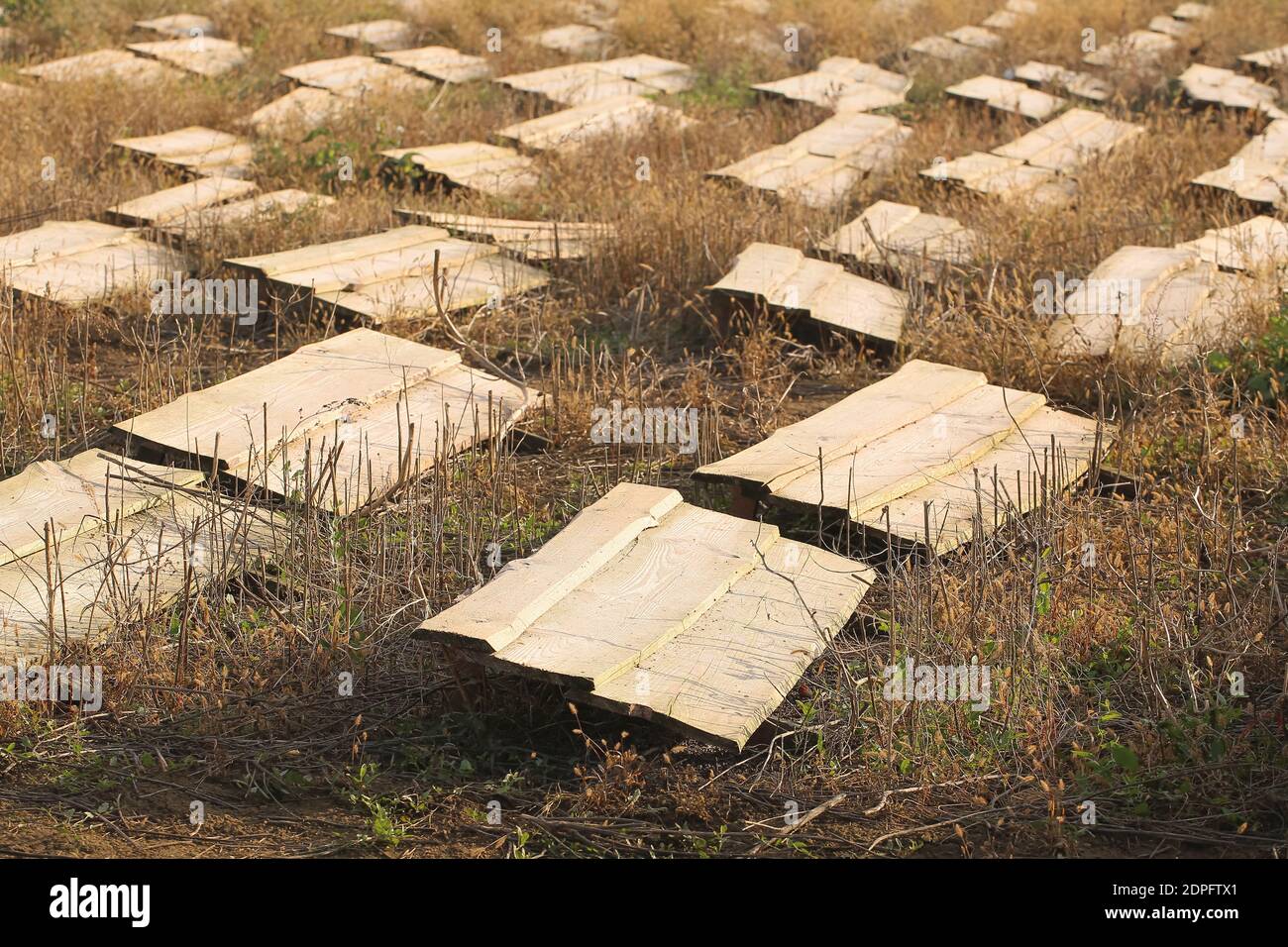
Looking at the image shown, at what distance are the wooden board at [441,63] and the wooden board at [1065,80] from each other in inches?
191

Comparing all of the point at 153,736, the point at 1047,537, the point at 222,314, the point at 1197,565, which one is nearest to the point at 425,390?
the point at 222,314

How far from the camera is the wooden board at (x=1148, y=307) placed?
6.13m

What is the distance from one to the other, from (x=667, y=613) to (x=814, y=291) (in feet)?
10.5

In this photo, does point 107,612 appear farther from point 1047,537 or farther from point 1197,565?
point 1197,565

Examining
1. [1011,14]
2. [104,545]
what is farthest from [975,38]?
[104,545]

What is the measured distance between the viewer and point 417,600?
4.00m

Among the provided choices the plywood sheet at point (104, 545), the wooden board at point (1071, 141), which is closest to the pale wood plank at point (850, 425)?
the plywood sheet at point (104, 545)

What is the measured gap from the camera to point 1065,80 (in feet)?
40.3

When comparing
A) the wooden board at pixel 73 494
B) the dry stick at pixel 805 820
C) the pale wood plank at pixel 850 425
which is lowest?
the dry stick at pixel 805 820

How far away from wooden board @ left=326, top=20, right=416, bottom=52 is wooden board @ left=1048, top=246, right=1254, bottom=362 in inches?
307

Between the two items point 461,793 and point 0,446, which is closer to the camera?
point 461,793

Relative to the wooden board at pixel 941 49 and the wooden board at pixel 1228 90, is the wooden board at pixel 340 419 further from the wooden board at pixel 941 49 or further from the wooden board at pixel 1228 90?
the wooden board at pixel 941 49

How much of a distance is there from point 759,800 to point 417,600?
3.80 ft

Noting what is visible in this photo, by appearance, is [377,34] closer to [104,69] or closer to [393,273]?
[104,69]
